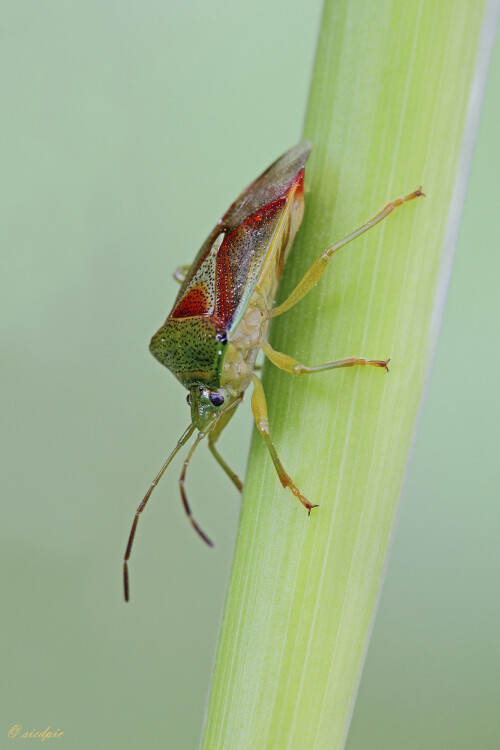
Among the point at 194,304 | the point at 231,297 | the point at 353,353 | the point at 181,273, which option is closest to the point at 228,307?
the point at 231,297

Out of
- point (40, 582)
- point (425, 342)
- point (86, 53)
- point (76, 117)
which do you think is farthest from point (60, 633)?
point (425, 342)

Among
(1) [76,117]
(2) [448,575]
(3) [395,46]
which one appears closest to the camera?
(3) [395,46]

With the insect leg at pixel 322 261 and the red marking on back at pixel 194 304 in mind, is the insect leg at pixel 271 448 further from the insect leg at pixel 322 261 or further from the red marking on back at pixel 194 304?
the red marking on back at pixel 194 304

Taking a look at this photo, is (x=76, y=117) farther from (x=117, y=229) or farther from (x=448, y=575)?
(x=448, y=575)

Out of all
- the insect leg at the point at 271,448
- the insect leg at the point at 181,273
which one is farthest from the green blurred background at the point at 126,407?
the insect leg at the point at 271,448

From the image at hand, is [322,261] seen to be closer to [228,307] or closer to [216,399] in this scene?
[228,307]

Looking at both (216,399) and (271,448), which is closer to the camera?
(271,448)

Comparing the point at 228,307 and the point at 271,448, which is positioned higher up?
the point at 228,307

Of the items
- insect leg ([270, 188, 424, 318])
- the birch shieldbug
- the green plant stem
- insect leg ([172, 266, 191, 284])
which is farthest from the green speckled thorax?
the green plant stem
